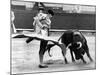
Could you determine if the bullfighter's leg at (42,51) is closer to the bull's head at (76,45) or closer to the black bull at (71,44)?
the black bull at (71,44)

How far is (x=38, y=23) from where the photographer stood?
2078 millimetres

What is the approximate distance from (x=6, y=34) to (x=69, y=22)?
75cm

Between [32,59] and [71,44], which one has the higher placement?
[71,44]

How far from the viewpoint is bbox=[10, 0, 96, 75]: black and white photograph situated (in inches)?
78.8

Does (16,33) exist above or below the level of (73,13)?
below

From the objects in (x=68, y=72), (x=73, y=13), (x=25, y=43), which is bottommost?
(x=68, y=72)

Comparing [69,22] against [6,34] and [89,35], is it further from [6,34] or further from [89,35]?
[6,34]

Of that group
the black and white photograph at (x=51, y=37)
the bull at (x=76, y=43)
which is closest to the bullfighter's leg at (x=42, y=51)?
the black and white photograph at (x=51, y=37)

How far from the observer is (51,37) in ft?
6.96

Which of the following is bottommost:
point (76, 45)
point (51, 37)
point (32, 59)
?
point (32, 59)

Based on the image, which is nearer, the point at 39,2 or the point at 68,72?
the point at 39,2

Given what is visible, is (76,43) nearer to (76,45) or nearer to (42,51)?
(76,45)

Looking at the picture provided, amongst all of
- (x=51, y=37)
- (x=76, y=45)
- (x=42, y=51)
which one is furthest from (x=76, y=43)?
(x=42, y=51)

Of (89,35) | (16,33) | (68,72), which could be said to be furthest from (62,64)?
(16,33)
